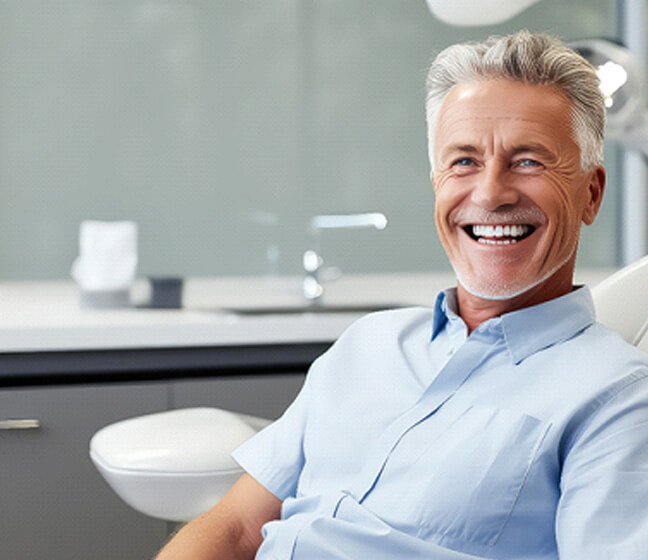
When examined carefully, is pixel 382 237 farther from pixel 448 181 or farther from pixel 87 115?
pixel 448 181

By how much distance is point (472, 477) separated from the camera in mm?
1097

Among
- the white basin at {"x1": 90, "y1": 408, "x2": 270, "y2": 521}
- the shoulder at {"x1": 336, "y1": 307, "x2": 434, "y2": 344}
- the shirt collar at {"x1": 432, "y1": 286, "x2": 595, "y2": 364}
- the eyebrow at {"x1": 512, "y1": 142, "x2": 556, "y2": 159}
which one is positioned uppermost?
the eyebrow at {"x1": 512, "y1": 142, "x2": 556, "y2": 159}

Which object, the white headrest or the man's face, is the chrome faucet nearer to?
the white headrest

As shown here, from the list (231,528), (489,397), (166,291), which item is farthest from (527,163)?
(166,291)

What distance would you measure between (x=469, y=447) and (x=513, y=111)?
1.39 ft

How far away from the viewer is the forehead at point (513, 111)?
3.85ft

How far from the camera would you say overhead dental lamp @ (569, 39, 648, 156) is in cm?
177

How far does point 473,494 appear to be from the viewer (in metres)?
1.09

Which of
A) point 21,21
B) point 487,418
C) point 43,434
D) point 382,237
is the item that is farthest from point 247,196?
point 487,418

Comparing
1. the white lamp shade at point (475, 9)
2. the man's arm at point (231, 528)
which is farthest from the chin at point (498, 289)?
the white lamp shade at point (475, 9)

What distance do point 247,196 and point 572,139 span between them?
1.83 m

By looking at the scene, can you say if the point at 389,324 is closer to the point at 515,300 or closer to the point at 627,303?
the point at 515,300

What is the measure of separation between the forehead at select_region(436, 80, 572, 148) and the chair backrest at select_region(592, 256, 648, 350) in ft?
1.23

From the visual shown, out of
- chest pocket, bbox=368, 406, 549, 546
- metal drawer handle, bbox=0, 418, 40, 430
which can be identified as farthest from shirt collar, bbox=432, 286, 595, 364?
metal drawer handle, bbox=0, 418, 40, 430
